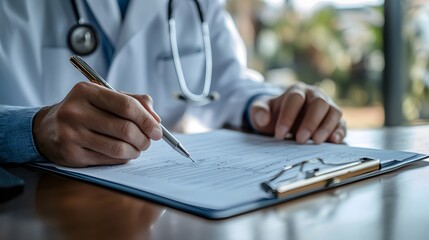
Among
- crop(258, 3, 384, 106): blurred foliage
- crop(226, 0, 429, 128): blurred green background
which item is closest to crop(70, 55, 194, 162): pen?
crop(226, 0, 429, 128): blurred green background

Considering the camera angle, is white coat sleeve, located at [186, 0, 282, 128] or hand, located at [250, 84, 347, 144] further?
white coat sleeve, located at [186, 0, 282, 128]

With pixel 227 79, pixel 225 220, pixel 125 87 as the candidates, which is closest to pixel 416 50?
pixel 227 79

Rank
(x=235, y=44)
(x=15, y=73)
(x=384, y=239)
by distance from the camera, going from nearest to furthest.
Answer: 1. (x=384, y=239)
2. (x=15, y=73)
3. (x=235, y=44)

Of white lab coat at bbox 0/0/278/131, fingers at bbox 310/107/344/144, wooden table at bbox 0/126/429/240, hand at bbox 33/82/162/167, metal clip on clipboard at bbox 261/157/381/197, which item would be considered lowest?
wooden table at bbox 0/126/429/240

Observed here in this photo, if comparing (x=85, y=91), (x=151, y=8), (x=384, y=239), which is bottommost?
(x=384, y=239)

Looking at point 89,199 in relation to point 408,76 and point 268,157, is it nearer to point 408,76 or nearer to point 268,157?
point 268,157

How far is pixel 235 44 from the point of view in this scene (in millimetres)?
1448

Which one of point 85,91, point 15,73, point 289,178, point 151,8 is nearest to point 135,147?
point 85,91

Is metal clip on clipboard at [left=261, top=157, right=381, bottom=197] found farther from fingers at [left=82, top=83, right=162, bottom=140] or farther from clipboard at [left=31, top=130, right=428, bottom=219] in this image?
fingers at [left=82, top=83, right=162, bottom=140]

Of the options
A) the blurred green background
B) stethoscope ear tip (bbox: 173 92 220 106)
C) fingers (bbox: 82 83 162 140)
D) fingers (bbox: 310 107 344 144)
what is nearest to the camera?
fingers (bbox: 82 83 162 140)

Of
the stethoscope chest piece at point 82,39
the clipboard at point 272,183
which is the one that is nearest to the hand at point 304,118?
the clipboard at point 272,183

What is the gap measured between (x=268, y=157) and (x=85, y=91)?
25 centimetres

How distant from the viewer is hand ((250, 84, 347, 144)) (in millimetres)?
899

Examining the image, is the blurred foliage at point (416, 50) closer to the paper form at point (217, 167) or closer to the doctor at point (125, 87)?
the doctor at point (125, 87)
